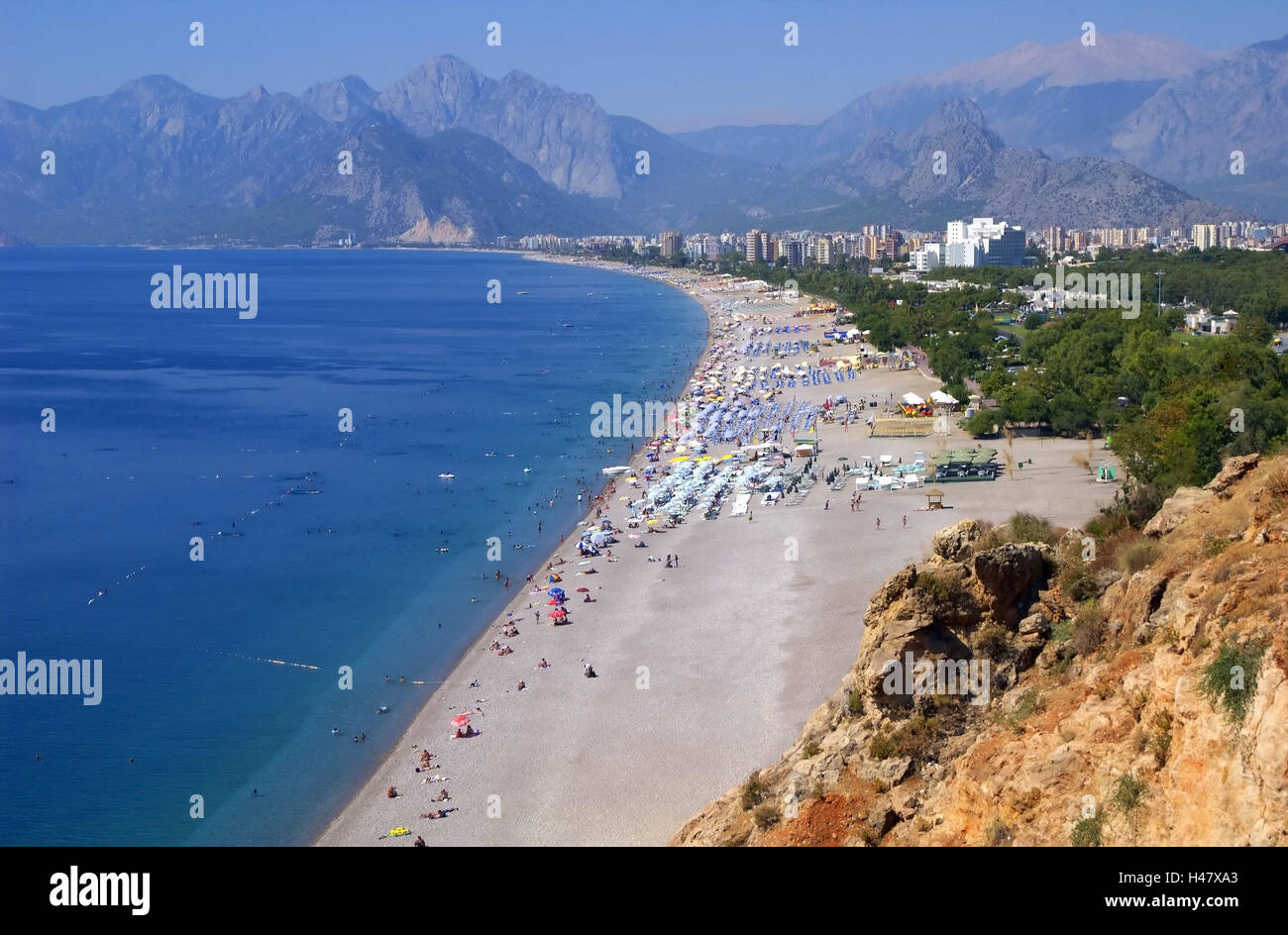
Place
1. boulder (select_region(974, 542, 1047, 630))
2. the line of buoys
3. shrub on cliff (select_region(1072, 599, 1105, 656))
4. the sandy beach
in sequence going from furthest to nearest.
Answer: the line of buoys → the sandy beach → boulder (select_region(974, 542, 1047, 630)) → shrub on cliff (select_region(1072, 599, 1105, 656))

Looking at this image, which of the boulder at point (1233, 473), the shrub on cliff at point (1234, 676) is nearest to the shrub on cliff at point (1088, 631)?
the boulder at point (1233, 473)

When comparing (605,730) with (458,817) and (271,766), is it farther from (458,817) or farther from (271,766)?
(271,766)

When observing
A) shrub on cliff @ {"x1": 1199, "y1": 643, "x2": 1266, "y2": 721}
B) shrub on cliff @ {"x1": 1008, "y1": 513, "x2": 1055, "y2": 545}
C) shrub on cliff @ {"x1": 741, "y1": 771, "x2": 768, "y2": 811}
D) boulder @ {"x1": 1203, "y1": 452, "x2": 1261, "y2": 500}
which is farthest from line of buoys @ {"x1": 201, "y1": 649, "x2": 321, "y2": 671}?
shrub on cliff @ {"x1": 1199, "y1": 643, "x2": 1266, "y2": 721}

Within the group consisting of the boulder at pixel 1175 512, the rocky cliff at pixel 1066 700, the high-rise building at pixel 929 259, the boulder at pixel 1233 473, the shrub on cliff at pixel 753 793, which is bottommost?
the shrub on cliff at pixel 753 793

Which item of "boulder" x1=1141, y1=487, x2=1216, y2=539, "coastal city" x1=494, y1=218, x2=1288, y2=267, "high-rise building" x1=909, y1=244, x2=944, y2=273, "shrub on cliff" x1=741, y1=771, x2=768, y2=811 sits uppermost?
"coastal city" x1=494, y1=218, x2=1288, y2=267

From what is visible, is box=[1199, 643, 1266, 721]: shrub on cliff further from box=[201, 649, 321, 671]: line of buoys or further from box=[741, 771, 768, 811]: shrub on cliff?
box=[201, 649, 321, 671]: line of buoys

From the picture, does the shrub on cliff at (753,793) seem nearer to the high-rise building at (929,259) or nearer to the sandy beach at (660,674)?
the sandy beach at (660,674)

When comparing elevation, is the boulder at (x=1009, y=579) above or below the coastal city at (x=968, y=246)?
below
